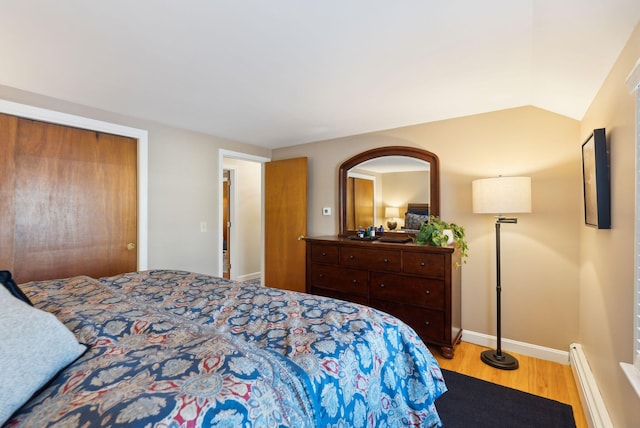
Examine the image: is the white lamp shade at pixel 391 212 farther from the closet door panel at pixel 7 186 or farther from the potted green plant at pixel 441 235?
the closet door panel at pixel 7 186

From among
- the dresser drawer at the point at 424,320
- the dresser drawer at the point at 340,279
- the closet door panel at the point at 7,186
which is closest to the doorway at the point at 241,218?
the dresser drawer at the point at 340,279

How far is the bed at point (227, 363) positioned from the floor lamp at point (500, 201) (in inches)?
60.3

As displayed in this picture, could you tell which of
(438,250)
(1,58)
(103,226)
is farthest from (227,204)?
(438,250)

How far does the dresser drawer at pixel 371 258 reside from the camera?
2795 mm

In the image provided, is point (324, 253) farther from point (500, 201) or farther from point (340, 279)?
point (500, 201)

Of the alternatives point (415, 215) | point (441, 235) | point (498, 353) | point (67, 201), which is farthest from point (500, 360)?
point (67, 201)

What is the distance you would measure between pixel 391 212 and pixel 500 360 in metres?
1.71

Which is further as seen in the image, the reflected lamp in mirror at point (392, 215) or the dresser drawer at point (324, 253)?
the reflected lamp in mirror at point (392, 215)

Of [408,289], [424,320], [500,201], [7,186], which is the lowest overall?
[424,320]

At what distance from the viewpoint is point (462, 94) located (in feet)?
7.97

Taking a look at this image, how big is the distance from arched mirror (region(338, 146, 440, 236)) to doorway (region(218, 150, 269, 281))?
2044 mm

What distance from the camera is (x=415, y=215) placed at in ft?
10.7

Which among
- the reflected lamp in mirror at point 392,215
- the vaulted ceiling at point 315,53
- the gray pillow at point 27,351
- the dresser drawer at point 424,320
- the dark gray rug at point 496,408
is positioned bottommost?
the dark gray rug at point 496,408

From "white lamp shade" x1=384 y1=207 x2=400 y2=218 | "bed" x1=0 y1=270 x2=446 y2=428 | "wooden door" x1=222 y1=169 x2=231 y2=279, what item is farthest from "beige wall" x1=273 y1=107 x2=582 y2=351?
"wooden door" x1=222 y1=169 x2=231 y2=279
